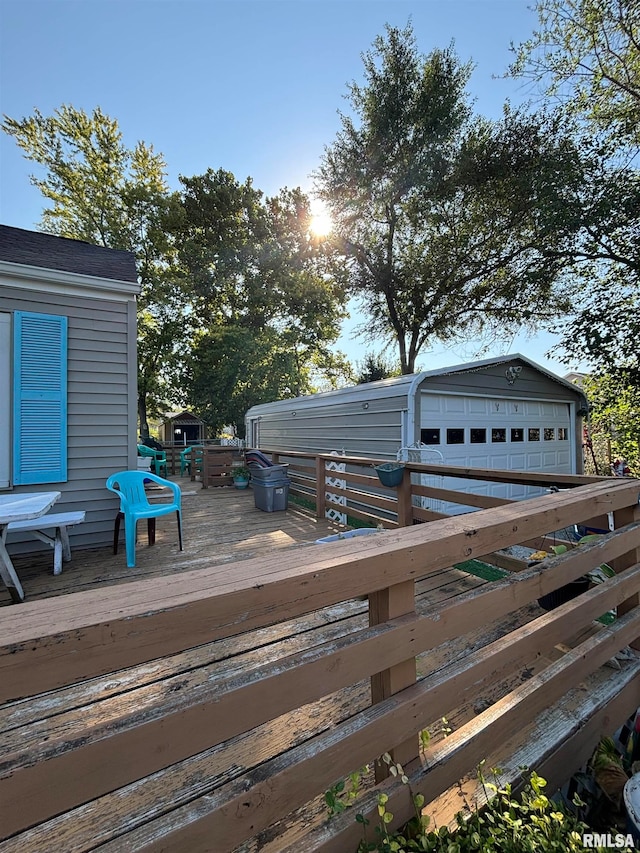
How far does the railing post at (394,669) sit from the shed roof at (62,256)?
4.41 meters

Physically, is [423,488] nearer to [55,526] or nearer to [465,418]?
[55,526]

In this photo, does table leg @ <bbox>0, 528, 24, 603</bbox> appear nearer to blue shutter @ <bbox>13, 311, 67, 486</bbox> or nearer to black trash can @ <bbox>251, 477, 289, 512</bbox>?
blue shutter @ <bbox>13, 311, 67, 486</bbox>

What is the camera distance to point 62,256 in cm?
416

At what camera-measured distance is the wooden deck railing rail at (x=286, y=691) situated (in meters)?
0.67

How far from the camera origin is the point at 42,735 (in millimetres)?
1519

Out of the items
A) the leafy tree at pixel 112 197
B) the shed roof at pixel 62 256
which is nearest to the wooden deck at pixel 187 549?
the shed roof at pixel 62 256

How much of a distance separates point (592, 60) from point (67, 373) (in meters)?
11.1

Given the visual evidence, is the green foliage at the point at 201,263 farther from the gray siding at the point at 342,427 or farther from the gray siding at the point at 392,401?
the gray siding at the point at 392,401

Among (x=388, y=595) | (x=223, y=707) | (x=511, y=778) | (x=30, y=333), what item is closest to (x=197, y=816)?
(x=223, y=707)

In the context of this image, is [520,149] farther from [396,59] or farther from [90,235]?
[90,235]

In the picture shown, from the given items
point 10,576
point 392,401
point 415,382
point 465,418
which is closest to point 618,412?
point 465,418

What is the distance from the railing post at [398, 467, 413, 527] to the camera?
151 inches

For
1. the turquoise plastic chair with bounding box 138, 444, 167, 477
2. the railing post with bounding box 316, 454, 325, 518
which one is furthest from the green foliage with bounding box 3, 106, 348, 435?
the railing post with bounding box 316, 454, 325, 518

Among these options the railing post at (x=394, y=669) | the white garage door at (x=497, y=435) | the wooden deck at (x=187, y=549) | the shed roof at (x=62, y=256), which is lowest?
the wooden deck at (x=187, y=549)
